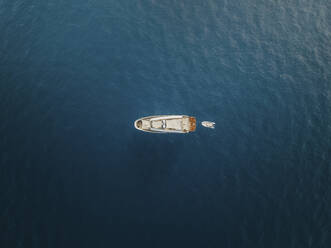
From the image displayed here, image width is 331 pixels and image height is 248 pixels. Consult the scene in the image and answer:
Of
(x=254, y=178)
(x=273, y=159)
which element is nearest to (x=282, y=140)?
(x=273, y=159)

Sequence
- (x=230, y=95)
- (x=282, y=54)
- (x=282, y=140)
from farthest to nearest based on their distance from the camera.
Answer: (x=282, y=54), (x=230, y=95), (x=282, y=140)

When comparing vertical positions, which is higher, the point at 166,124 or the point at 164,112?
the point at 164,112

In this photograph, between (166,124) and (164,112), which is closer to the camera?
(166,124)

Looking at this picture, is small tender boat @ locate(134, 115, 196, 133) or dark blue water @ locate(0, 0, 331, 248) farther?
small tender boat @ locate(134, 115, 196, 133)

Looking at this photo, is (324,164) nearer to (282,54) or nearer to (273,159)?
(273,159)
